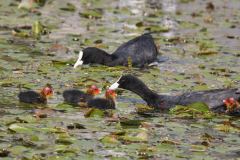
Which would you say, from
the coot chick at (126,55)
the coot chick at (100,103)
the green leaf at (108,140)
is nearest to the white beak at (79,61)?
the coot chick at (126,55)

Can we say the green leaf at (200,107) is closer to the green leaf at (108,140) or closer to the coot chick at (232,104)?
the coot chick at (232,104)

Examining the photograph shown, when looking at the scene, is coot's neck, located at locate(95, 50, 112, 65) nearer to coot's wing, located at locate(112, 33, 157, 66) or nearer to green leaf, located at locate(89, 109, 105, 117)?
coot's wing, located at locate(112, 33, 157, 66)

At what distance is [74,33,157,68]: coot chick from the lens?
29.9 ft

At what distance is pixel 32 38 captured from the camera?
10500 mm

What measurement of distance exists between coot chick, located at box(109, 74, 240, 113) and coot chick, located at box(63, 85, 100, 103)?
34 cm

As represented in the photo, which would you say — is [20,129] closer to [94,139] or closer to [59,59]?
[94,139]

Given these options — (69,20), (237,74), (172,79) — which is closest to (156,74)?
(172,79)

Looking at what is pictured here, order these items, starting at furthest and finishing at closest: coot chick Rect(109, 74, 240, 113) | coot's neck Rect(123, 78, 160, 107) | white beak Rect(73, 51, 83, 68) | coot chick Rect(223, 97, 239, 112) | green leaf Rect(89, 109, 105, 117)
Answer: white beak Rect(73, 51, 83, 68), coot's neck Rect(123, 78, 160, 107), coot chick Rect(109, 74, 240, 113), coot chick Rect(223, 97, 239, 112), green leaf Rect(89, 109, 105, 117)

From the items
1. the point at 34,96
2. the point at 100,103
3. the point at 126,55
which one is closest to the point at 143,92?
Answer: the point at 100,103

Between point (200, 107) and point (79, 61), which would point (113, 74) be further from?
point (200, 107)

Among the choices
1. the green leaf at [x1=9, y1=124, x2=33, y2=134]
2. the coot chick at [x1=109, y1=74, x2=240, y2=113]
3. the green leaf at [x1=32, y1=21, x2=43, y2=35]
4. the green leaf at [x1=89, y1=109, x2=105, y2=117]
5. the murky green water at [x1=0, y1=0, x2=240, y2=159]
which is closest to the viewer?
the murky green water at [x1=0, y1=0, x2=240, y2=159]

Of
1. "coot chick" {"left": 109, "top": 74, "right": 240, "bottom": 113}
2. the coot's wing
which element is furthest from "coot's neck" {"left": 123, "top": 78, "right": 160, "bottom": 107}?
the coot's wing

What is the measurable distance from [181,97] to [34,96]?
2223 millimetres

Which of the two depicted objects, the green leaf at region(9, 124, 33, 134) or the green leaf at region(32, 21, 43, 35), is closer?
the green leaf at region(9, 124, 33, 134)
